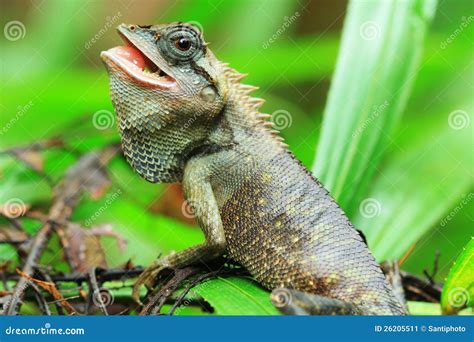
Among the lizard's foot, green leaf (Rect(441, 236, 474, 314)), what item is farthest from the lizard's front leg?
green leaf (Rect(441, 236, 474, 314))

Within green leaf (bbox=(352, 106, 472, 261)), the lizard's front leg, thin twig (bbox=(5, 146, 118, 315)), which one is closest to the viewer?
the lizard's front leg

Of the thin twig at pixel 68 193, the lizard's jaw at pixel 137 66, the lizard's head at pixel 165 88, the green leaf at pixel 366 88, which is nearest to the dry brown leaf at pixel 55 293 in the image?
the thin twig at pixel 68 193

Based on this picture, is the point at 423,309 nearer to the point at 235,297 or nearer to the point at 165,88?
the point at 235,297

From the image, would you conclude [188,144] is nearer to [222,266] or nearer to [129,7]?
[222,266]

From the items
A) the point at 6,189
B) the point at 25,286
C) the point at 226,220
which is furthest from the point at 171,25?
the point at 6,189

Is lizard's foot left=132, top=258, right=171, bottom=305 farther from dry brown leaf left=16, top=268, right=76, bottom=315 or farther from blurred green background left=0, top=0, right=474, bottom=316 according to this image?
blurred green background left=0, top=0, right=474, bottom=316

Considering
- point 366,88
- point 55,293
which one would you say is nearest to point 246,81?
point 366,88
